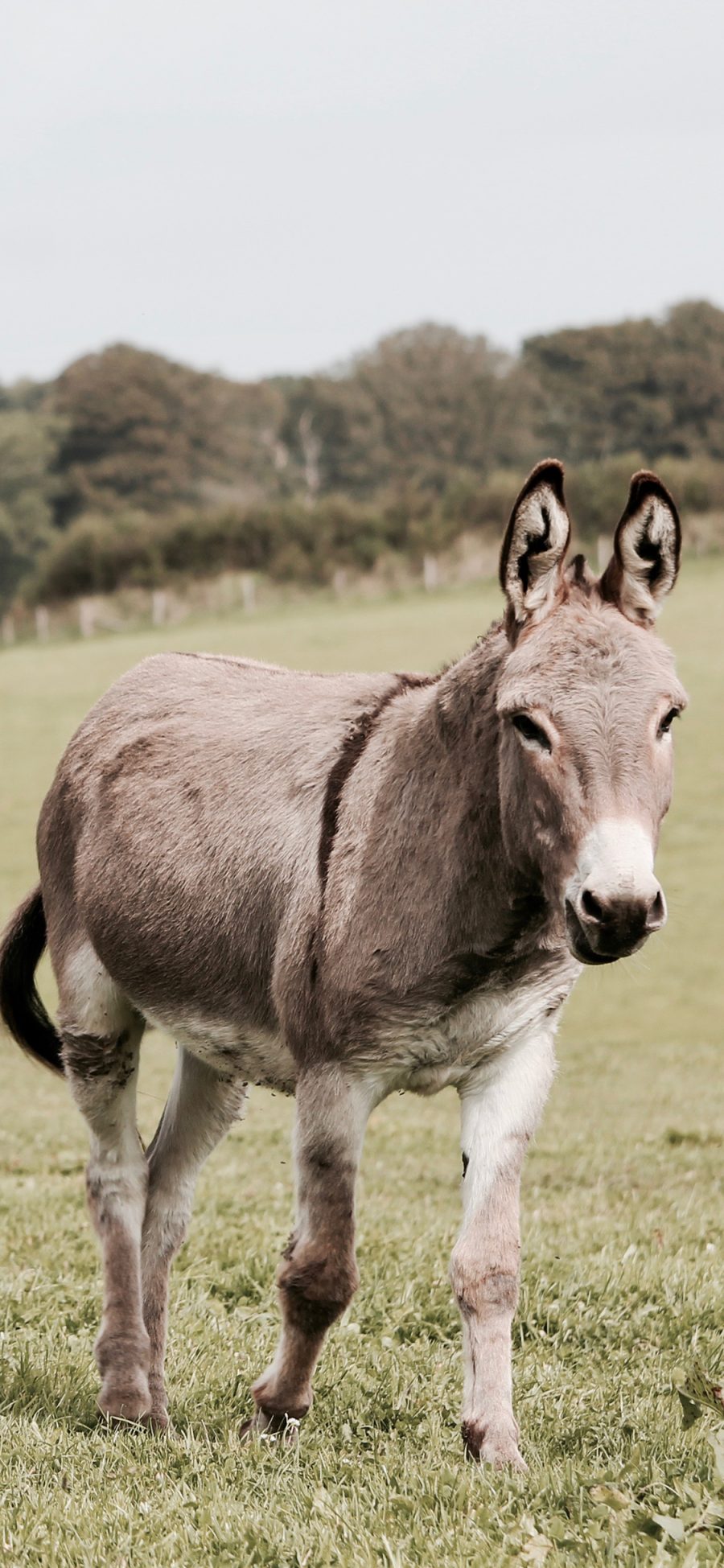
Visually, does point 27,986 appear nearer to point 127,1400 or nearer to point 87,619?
point 127,1400

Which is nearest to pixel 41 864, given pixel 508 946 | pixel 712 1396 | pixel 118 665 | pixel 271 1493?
pixel 508 946

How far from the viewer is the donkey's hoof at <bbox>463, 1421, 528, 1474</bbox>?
3.34m

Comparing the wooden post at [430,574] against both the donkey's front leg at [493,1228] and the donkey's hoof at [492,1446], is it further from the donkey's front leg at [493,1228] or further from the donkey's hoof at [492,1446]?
the donkey's hoof at [492,1446]

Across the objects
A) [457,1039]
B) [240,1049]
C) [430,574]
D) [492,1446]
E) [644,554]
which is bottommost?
[430,574]

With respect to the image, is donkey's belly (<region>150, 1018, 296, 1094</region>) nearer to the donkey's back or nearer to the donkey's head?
the donkey's back

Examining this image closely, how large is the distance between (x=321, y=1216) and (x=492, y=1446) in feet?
2.06

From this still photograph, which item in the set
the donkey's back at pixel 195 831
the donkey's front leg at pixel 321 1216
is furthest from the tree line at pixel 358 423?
the donkey's front leg at pixel 321 1216

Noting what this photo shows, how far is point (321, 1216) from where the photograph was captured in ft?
12.0

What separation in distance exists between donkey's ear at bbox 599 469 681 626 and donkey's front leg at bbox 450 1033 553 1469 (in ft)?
3.57

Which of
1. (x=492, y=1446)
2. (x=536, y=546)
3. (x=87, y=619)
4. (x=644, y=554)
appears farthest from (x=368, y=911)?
(x=87, y=619)

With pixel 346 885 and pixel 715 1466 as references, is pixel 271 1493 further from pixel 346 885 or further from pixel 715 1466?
pixel 346 885

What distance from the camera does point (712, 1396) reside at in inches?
129

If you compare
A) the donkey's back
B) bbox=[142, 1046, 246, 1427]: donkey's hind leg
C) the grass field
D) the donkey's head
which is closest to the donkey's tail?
the donkey's back

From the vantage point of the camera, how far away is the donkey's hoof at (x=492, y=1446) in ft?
11.0
